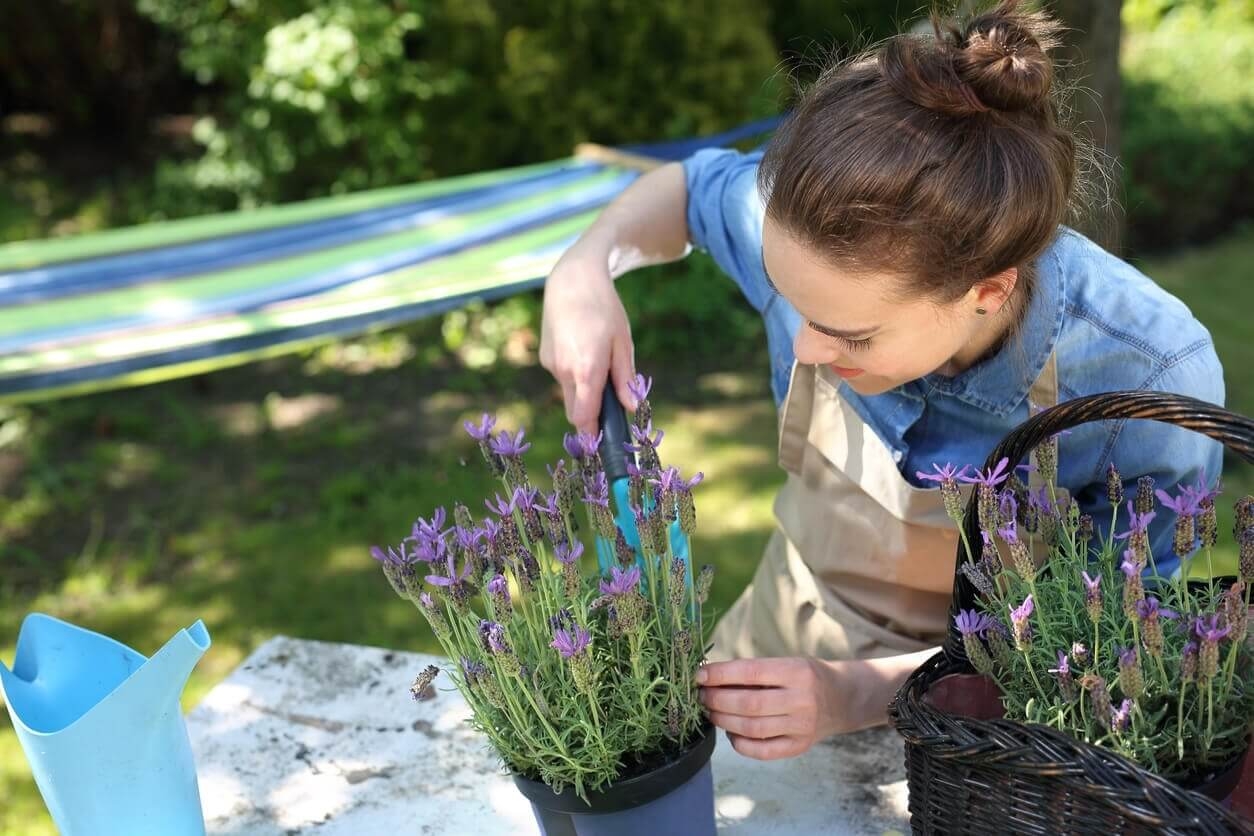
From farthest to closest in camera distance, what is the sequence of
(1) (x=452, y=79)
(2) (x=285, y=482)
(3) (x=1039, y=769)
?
(1) (x=452, y=79)
(2) (x=285, y=482)
(3) (x=1039, y=769)

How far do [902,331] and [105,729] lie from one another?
0.87 metres

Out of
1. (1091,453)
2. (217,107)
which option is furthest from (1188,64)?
(1091,453)

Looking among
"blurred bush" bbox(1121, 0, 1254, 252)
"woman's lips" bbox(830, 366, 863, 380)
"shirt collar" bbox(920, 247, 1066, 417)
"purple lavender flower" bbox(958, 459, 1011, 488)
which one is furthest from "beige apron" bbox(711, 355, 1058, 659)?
"blurred bush" bbox(1121, 0, 1254, 252)

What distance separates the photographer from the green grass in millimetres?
3418

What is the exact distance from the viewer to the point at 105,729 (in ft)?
3.88

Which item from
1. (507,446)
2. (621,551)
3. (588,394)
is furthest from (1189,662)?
(588,394)

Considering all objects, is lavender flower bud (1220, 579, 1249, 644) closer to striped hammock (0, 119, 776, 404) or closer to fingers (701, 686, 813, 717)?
fingers (701, 686, 813, 717)

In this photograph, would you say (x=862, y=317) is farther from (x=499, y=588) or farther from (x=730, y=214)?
(x=730, y=214)

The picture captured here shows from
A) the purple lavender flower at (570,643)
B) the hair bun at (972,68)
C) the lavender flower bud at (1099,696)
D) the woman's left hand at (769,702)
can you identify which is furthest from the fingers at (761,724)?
the hair bun at (972,68)

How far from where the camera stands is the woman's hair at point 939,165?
1197mm

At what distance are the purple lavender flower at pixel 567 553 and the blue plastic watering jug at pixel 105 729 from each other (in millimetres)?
365

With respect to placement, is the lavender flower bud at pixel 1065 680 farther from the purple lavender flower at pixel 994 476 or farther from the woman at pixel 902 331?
the woman at pixel 902 331

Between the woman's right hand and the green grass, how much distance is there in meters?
1.86

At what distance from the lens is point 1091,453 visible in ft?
4.55
